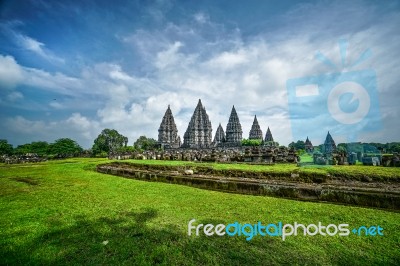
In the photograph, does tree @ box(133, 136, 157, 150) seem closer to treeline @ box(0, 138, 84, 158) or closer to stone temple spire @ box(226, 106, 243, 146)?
treeline @ box(0, 138, 84, 158)

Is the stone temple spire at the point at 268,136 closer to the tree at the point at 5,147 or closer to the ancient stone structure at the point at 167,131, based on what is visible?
the ancient stone structure at the point at 167,131

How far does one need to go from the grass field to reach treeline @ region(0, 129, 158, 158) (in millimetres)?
31674

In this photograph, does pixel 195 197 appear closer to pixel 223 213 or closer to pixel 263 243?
pixel 223 213

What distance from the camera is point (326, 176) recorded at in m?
6.12

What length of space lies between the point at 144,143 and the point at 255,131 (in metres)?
43.4

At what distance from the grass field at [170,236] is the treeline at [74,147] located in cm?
3167

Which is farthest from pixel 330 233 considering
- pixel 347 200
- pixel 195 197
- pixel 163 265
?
pixel 195 197

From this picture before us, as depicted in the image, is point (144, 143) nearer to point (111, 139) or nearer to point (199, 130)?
point (111, 139)

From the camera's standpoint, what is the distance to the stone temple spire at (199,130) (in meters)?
66.0

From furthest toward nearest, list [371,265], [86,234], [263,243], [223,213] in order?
1. [223,213]
2. [86,234]
3. [263,243]
4. [371,265]

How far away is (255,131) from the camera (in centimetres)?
7331

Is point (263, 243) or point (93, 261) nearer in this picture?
point (93, 261)

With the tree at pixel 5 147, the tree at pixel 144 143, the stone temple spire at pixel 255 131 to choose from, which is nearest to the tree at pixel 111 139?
the tree at pixel 144 143

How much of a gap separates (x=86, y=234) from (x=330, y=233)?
3.36 metres
